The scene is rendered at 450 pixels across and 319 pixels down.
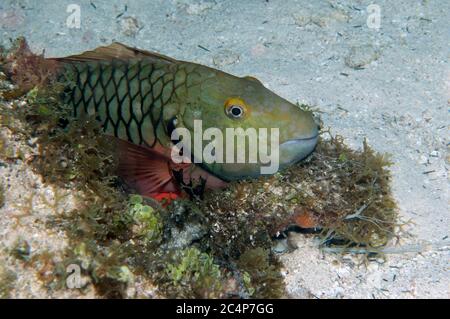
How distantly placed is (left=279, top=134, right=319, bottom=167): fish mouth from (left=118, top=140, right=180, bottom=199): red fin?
975mm

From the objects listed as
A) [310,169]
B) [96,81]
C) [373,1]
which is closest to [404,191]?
[310,169]

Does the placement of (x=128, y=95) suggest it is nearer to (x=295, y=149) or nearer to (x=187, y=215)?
(x=187, y=215)

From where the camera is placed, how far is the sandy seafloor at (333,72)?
3.46 metres

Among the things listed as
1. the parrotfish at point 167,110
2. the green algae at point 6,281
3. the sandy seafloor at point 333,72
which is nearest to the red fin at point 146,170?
the parrotfish at point 167,110

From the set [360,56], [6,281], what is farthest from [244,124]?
[360,56]

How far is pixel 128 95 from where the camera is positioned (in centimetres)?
372

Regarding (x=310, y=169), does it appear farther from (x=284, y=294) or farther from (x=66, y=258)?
(x=66, y=258)

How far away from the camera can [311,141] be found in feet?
11.0

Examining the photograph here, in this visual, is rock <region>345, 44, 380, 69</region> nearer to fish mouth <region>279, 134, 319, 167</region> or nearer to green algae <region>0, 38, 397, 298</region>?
green algae <region>0, 38, 397, 298</region>

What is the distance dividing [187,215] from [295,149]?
40.2 inches

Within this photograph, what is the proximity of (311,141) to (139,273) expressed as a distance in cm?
167

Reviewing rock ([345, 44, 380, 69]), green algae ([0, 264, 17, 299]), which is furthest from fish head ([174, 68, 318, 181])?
rock ([345, 44, 380, 69])

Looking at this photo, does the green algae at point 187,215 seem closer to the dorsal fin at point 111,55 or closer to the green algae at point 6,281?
the green algae at point 6,281

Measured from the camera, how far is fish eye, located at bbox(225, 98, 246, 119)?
3443 mm
